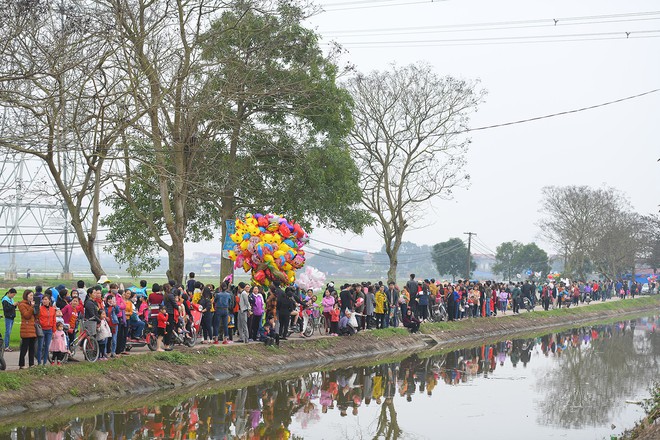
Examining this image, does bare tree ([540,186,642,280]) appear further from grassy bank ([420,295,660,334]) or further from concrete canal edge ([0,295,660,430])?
concrete canal edge ([0,295,660,430])

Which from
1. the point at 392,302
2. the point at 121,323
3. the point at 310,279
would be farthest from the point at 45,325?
the point at 392,302

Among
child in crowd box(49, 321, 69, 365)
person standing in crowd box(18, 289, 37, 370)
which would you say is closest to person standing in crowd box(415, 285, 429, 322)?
child in crowd box(49, 321, 69, 365)

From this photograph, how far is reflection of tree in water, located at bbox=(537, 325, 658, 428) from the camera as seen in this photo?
18.2 metres

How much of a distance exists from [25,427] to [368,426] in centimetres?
579

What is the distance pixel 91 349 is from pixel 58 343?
0.88 m

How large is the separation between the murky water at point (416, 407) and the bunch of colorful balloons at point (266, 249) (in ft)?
13.0

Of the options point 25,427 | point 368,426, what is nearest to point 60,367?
point 25,427

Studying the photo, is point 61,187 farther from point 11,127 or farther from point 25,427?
point 25,427

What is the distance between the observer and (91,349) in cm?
1845

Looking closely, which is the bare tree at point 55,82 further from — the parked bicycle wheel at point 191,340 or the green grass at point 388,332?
the green grass at point 388,332

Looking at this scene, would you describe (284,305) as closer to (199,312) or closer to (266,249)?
(266,249)

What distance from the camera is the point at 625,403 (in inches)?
784

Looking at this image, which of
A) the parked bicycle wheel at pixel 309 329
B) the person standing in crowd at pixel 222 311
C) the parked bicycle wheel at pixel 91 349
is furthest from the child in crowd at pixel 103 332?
the parked bicycle wheel at pixel 309 329

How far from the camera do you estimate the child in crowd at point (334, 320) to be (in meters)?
28.4
